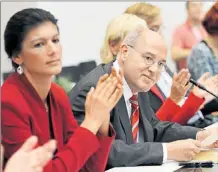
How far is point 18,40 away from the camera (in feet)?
5.98

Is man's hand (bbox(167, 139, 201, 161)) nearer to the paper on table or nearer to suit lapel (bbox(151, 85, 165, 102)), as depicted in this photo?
the paper on table

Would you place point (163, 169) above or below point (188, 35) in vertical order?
above

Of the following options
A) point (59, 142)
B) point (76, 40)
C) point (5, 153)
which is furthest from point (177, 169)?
point (76, 40)

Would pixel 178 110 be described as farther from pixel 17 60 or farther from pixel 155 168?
pixel 17 60

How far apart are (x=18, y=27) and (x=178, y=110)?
122cm

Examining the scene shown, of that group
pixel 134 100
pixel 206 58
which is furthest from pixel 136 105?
pixel 206 58

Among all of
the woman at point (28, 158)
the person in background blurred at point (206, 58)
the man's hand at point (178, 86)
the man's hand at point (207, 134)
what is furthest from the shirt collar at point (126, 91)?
the person in background blurred at point (206, 58)

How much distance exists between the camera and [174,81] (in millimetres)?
2830

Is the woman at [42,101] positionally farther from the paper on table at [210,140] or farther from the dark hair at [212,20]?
the dark hair at [212,20]

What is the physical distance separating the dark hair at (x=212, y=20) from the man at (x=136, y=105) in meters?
1.51

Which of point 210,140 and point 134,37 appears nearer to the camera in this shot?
point 134,37

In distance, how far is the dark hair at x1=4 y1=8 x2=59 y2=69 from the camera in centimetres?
181

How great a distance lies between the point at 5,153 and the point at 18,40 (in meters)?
0.35

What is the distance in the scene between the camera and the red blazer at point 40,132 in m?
1.75
